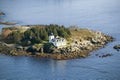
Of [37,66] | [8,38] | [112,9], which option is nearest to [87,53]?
[37,66]

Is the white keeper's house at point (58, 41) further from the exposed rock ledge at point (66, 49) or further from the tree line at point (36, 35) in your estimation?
the tree line at point (36, 35)

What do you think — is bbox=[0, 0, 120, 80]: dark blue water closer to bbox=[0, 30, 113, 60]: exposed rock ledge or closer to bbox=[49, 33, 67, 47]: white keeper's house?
bbox=[0, 30, 113, 60]: exposed rock ledge

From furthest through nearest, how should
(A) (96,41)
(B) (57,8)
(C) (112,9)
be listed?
(B) (57,8)
(C) (112,9)
(A) (96,41)

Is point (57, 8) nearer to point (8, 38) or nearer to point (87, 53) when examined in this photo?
point (8, 38)

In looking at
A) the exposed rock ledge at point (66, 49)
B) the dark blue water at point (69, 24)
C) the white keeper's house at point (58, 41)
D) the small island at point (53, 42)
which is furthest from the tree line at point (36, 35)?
the dark blue water at point (69, 24)

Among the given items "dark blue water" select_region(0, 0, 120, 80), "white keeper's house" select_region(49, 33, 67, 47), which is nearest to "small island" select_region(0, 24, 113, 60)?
"white keeper's house" select_region(49, 33, 67, 47)

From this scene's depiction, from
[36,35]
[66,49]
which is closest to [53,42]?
[66,49]

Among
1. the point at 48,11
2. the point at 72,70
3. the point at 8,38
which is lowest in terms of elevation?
the point at 72,70
